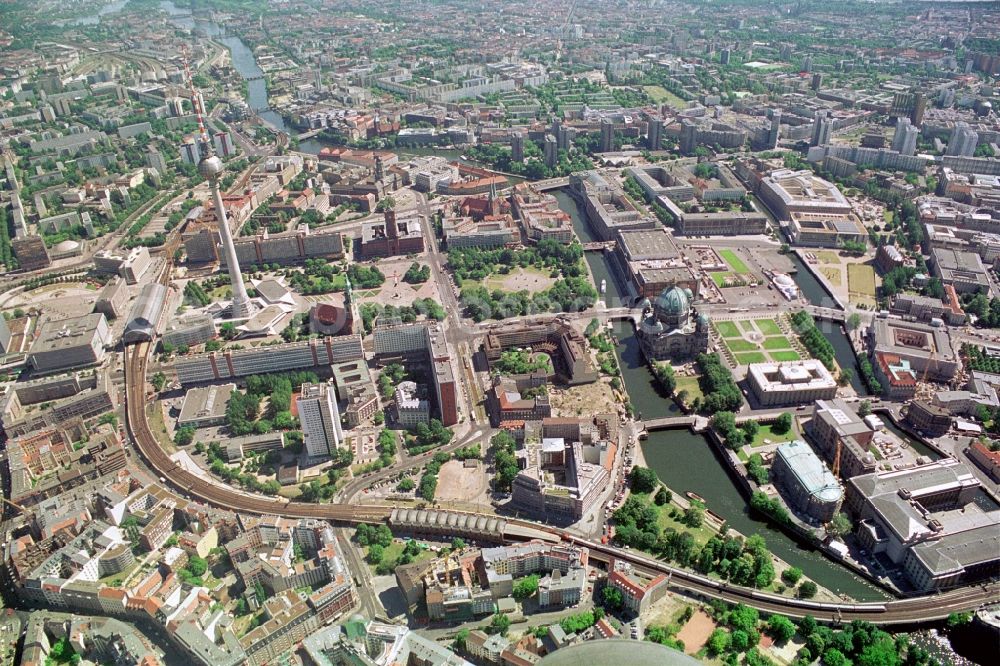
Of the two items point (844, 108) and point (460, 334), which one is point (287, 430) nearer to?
point (460, 334)

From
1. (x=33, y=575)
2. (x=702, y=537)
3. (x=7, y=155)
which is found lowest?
(x=702, y=537)

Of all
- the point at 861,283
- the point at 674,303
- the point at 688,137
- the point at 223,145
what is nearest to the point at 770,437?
the point at 674,303

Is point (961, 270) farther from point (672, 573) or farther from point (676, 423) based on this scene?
point (672, 573)

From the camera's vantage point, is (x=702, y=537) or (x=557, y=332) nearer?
(x=702, y=537)

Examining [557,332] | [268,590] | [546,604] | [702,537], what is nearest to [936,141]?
[557,332]

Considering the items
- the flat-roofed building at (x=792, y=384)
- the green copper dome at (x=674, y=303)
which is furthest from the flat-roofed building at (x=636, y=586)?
the green copper dome at (x=674, y=303)

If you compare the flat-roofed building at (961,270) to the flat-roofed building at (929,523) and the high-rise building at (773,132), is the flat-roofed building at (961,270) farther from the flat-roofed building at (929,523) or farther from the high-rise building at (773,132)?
the high-rise building at (773,132)
